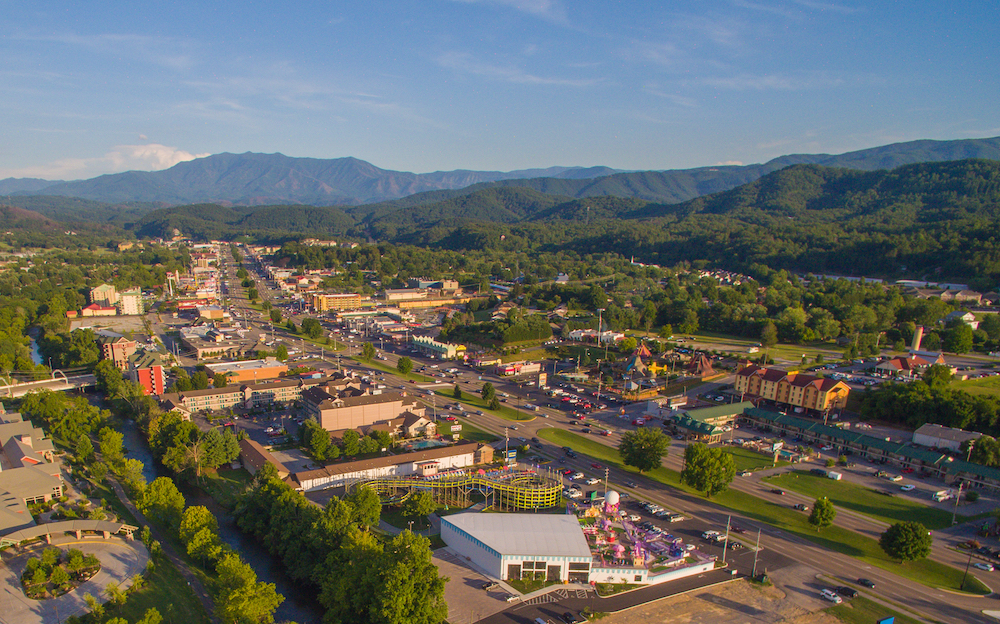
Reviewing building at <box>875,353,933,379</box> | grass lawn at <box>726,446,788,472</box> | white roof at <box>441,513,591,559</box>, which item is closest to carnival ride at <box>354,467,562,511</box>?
white roof at <box>441,513,591,559</box>

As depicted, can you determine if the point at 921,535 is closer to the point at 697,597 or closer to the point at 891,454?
the point at 697,597

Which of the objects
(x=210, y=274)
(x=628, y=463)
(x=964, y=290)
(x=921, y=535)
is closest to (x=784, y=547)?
(x=921, y=535)

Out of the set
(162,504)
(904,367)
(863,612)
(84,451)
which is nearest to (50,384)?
(84,451)

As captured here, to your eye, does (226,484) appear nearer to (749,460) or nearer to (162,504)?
(162,504)

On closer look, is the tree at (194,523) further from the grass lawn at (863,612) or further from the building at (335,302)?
the building at (335,302)

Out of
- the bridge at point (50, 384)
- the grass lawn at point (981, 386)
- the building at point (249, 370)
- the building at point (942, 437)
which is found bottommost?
the bridge at point (50, 384)

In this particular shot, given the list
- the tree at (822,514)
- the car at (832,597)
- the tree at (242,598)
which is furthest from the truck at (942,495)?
the tree at (242,598)

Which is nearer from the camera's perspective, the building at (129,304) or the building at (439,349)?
the building at (439,349)
